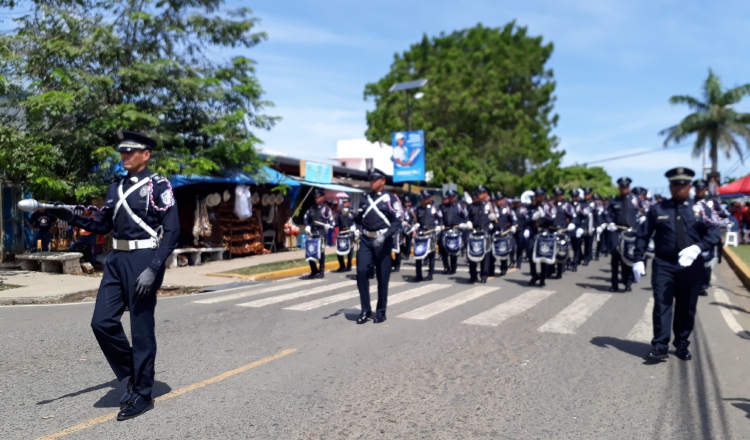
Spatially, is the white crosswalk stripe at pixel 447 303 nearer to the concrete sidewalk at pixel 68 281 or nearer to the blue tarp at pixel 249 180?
the concrete sidewalk at pixel 68 281

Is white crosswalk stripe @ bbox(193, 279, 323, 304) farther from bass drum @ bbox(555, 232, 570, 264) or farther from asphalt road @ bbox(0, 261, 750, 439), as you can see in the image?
bass drum @ bbox(555, 232, 570, 264)

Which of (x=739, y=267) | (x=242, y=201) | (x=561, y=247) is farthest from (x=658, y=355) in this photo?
(x=242, y=201)

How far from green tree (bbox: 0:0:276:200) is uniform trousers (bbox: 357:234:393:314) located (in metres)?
8.32

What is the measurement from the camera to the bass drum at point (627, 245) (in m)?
12.0

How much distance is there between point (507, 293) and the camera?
1213 centimetres

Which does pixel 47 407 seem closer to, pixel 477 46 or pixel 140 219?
pixel 140 219

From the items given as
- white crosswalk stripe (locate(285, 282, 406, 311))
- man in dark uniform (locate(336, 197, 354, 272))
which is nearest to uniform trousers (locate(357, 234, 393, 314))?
white crosswalk stripe (locate(285, 282, 406, 311))

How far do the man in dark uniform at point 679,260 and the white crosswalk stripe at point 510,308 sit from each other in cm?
240

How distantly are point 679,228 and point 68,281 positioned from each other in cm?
1160

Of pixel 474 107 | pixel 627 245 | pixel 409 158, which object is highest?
pixel 474 107

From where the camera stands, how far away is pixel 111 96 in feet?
52.9

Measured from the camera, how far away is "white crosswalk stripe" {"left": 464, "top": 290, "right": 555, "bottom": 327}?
29.8 feet

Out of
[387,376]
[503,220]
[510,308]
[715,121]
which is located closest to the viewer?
[387,376]

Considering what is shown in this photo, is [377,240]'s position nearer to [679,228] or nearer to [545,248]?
A: [679,228]
